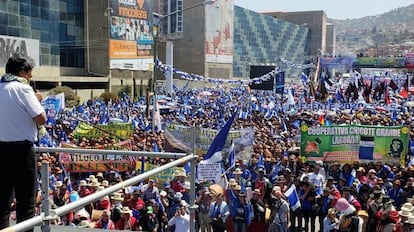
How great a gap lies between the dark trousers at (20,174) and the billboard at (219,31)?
85.3 metres

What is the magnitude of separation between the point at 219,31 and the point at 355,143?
267 feet

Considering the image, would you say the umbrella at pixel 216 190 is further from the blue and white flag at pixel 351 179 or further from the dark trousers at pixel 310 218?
the blue and white flag at pixel 351 179

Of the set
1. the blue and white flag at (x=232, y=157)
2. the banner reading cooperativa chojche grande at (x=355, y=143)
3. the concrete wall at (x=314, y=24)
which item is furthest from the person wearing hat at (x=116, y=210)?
the concrete wall at (x=314, y=24)

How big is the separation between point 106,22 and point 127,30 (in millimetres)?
2269

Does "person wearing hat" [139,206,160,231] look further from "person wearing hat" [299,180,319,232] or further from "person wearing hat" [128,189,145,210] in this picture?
"person wearing hat" [299,180,319,232]

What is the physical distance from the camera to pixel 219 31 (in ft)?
303

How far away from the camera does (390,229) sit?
8531 millimetres

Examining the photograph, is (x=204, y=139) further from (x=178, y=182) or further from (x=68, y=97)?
(x=68, y=97)

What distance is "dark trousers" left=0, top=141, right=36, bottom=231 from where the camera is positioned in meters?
3.13

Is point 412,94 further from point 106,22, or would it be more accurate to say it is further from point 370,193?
point 106,22

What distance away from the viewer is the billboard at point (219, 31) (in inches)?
3516

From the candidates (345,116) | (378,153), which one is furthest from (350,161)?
(345,116)

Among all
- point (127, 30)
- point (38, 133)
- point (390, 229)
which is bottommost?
point (390, 229)

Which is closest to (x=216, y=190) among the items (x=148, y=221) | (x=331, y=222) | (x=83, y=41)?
(x=148, y=221)
